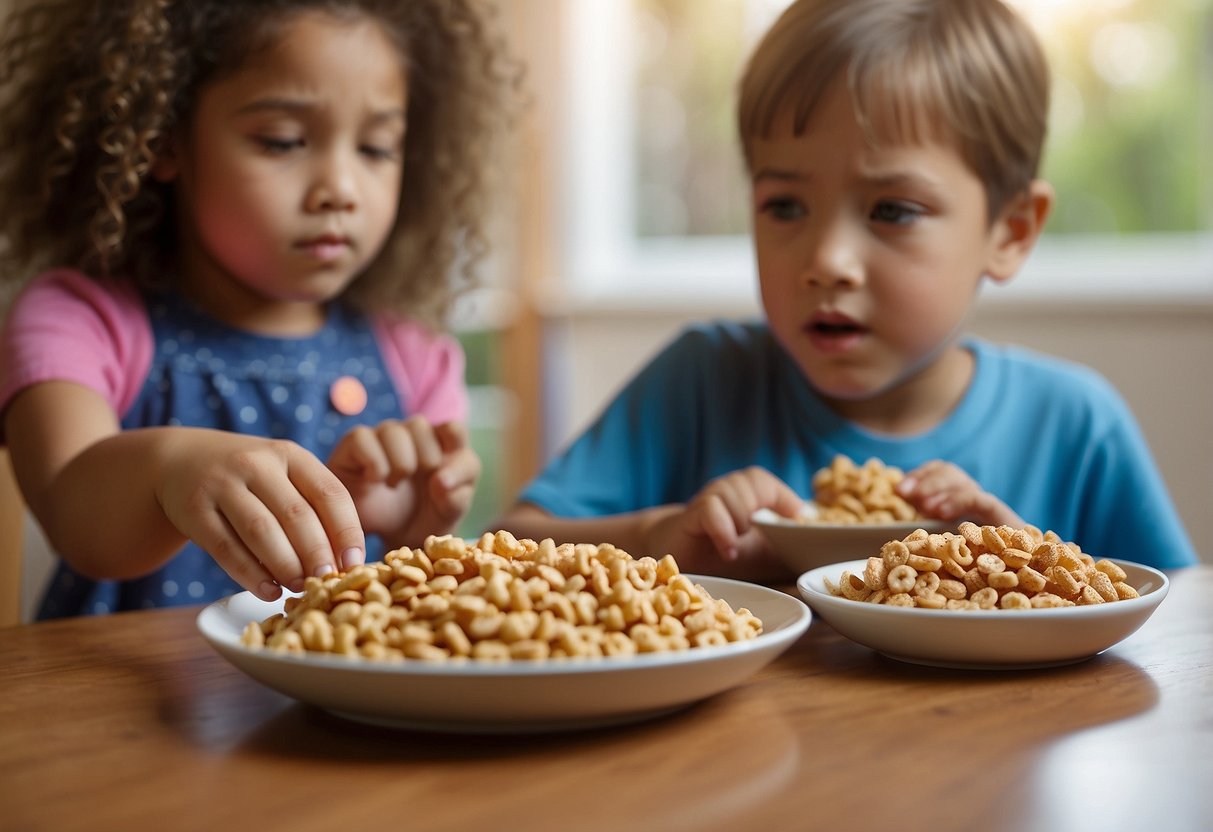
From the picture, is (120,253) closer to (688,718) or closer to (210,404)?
(210,404)

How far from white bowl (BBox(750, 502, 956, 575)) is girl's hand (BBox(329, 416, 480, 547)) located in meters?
0.30

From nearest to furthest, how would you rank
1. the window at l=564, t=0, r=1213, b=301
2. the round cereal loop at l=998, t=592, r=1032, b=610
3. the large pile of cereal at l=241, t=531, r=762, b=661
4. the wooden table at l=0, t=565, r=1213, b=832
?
the wooden table at l=0, t=565, r=1213, b=832 < the large pile of cereal at l=241, t=531, r=762, b=661 < the round cereal loop at l=998, t=592, r=1032, b=610 < the window at l=564, t=0, r=1213, b=301

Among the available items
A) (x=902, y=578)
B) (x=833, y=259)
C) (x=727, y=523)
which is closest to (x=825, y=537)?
(x=727, y=523)

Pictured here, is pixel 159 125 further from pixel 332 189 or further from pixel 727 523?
pixel 727 523

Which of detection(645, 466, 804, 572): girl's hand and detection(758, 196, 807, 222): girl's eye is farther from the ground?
detection(758, 196, 807, 222): girl's eye

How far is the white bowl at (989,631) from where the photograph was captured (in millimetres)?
684

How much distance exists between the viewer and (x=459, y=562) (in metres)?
0.67

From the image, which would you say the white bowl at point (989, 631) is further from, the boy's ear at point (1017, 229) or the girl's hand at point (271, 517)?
the boy's ear at point (1017, 229)

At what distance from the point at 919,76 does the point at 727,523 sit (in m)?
0.58

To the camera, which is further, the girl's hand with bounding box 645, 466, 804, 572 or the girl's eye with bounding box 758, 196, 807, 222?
the girl's eye with bounding box 758, 196, 807, 222

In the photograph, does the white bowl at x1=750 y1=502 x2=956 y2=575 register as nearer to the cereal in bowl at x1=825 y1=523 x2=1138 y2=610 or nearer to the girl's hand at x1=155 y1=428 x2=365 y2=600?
the cereal in bowl at x1=825 y1=523 x2=1138 y2=610

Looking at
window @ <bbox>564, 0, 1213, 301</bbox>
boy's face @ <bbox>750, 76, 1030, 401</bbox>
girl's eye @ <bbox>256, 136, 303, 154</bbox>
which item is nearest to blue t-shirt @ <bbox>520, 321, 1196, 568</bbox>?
boy's face @ <bbox>750, 76, 1030, 401</bbox>

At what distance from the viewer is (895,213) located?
1.28 metres

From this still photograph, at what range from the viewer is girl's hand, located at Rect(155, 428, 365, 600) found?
759 millimetres
